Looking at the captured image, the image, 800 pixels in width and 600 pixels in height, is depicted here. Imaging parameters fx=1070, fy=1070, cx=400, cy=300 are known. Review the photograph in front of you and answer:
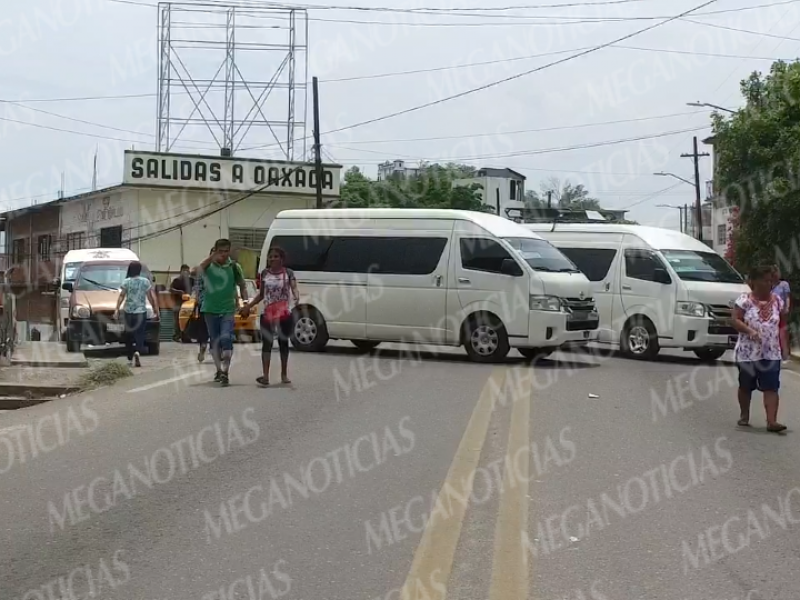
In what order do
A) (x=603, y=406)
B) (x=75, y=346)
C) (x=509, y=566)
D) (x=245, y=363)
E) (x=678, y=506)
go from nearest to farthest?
(x=509, y=566) → (x=678, y=506) → (x=603, y=406) → (x=245, y=363) → (x=75, y=346)

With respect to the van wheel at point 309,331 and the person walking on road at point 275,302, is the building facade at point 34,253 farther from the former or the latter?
the person walking on road at point 275,302

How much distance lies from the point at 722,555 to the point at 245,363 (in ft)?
37.2

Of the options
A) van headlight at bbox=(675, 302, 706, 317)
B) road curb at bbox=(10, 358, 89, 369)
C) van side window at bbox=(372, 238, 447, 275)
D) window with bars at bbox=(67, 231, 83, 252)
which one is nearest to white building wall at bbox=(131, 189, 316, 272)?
window with bars at bbox=(67, 231, 83, 252)

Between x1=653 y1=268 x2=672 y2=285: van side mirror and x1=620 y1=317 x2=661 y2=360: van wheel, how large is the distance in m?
0.73

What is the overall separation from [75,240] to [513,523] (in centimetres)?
4150

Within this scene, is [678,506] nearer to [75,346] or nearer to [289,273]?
[289,273]

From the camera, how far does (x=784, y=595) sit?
5.07 meters

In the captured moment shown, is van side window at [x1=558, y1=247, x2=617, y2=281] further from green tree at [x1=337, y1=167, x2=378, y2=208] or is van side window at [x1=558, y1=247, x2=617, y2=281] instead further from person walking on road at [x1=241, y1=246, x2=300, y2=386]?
green tree at [x1=337, y1=167, x2=378, y2=208]

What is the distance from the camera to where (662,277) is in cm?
→ 1834

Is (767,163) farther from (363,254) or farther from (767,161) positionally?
(363,254)

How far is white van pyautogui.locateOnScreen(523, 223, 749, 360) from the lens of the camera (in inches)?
699

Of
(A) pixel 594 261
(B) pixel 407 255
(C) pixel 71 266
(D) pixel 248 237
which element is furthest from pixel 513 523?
(D) pixel 248 237

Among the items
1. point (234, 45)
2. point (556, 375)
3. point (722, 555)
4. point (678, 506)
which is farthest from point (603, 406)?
point (234, 45)

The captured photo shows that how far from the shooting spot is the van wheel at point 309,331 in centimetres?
1822
